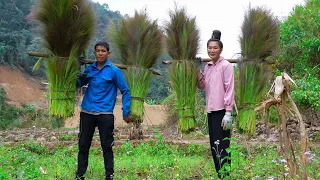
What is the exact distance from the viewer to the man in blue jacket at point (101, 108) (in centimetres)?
407

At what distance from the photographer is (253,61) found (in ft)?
15.5

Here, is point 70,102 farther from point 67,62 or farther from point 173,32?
point 173,32

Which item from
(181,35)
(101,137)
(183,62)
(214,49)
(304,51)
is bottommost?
(101,137)

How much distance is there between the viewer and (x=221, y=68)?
402 cm

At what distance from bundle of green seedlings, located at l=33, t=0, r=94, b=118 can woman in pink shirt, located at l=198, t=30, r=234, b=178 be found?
142 centimetres

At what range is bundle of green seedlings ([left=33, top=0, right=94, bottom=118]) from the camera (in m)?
4.36

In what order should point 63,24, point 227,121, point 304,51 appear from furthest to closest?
point 304,51 → point 63,24 → point 227,121

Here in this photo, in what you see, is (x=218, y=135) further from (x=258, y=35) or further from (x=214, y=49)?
(x=258, y=35)

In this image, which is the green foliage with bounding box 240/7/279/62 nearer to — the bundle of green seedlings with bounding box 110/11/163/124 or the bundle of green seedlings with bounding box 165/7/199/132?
the bundle of green seedlings with bounding box 165/7/199/132

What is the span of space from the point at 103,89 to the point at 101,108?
7.5 inches

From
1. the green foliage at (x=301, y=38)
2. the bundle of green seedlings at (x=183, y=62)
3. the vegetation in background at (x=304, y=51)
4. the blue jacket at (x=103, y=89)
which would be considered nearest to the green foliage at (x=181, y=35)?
the bundle of green seedlings at (x=183, y=62)

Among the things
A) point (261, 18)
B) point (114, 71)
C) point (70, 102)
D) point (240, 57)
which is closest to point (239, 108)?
point (240, 57)

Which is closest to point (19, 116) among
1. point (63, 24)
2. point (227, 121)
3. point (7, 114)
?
point (7, 114)

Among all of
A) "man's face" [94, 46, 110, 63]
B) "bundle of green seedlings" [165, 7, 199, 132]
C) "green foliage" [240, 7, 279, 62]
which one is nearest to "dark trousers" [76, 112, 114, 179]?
"man's face" [94, 46, 110, 63]
